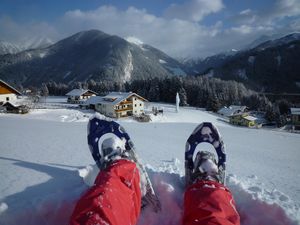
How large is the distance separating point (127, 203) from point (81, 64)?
14200 centimetres

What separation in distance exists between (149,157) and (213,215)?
318 centimetres

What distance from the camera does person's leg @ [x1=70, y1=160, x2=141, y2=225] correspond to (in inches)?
83.1

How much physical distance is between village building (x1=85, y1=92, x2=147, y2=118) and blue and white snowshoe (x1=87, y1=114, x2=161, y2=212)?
31746mm

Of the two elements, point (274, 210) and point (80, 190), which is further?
point (80, 190)

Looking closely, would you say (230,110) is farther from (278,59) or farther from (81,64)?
(81,64)

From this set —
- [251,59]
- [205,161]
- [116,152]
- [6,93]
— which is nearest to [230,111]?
[6,93]

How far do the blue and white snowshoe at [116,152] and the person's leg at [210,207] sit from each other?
2.12 feet

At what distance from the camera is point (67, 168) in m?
4.54

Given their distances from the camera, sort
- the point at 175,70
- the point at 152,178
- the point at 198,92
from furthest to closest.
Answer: the point at 175,70, the point at 198,92, the point at 152,178

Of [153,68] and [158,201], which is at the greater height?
[153,68]

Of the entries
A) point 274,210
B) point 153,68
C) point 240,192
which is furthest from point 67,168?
point 153,68

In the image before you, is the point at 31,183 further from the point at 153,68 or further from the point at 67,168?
the point at 153,68

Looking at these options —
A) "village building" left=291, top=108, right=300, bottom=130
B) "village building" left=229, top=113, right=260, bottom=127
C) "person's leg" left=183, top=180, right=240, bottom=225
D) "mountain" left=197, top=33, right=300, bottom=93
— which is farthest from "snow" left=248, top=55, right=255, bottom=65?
"person's leg" left=183, top=180, right=240, bottom=225

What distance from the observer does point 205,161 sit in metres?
3.56
